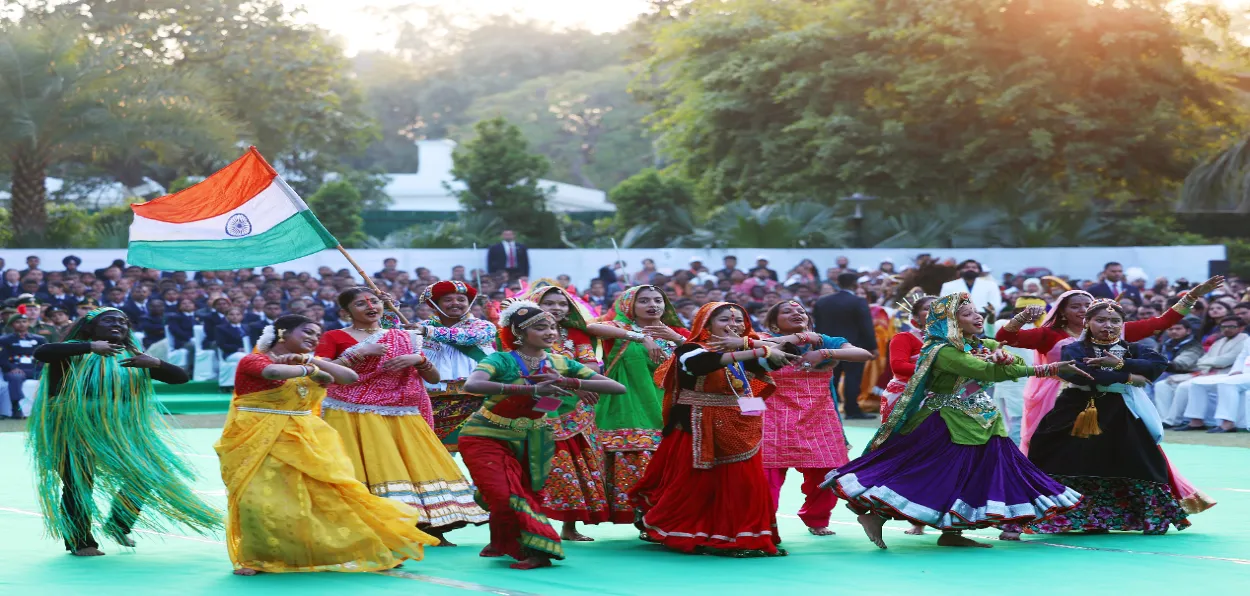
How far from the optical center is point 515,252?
23.8 m

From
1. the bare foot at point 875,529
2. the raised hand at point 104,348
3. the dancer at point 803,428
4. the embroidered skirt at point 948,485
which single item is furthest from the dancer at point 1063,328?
the raised hand at point 104,348

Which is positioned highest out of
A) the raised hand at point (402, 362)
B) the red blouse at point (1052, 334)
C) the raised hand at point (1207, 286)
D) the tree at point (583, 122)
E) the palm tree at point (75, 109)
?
the tree at point (583, 122)

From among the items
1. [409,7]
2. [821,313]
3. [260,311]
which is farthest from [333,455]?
[409,7]

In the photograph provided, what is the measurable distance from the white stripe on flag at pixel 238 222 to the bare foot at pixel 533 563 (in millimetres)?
3422

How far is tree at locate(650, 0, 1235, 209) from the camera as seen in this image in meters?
28.6

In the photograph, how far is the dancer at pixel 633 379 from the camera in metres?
9.09

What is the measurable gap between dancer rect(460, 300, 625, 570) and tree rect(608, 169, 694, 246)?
1971 cm

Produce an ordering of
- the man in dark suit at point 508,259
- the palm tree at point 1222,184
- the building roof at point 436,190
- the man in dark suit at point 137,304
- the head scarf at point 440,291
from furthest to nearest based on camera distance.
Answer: the building roof at point 436,190 < the palm tree at point 1222,184 < the man in dark suit at point 508,259 < the man in dark suit at point 137,304 < the head scarf at point 440,291

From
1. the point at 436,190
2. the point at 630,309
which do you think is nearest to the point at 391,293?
the point at 630,309

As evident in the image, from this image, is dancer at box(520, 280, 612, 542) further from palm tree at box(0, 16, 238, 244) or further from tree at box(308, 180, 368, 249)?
tree at box(308, 180, 368, 249)

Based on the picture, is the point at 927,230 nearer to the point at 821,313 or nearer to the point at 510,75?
the point at 821,313

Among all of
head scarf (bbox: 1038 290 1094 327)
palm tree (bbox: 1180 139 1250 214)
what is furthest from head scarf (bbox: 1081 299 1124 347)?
palm tree (bbox: 1180 139 1250 214)

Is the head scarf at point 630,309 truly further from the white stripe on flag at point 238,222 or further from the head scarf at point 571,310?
the white stripe on flag at point 238,222

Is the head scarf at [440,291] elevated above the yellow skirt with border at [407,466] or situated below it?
above
